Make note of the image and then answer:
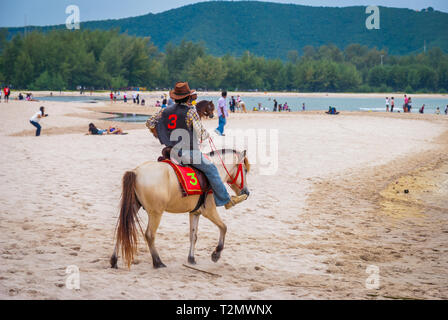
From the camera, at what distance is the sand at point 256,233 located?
19.1 ft

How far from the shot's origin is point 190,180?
21.6ft

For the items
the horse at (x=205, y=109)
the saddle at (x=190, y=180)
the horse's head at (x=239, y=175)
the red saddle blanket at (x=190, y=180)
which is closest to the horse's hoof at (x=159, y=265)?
the saddle at (x=190, y=180)

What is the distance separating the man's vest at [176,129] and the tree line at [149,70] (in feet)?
414

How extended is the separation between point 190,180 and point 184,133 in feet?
2.31

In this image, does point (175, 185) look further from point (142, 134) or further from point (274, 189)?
point (142, 134)

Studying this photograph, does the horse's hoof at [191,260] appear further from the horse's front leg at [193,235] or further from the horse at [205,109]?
the horse at [205,109]

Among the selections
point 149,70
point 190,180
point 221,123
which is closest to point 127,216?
point 190,180

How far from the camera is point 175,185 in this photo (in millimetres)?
6445

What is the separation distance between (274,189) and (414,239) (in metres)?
4.56

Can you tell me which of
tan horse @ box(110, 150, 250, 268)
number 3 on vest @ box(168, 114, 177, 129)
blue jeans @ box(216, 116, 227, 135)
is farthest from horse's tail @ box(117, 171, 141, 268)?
blue jeans @ box(216, 116, 227, 135)

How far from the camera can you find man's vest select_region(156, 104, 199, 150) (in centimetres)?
661

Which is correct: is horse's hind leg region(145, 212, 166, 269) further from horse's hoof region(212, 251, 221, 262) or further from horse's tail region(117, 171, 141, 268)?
horse's hoof region(212, 251, 221, 262)

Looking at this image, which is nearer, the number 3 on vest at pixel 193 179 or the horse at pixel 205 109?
the number 3 on vest at pixel 193 179
